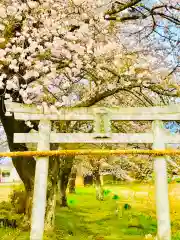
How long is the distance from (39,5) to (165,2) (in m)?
3.12

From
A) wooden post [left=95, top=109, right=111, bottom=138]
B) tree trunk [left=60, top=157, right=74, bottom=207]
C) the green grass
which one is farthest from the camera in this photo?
tree trunk [left=60, top=157, right=74, bottom=207]

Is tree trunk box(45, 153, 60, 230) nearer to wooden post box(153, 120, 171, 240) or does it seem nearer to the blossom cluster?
the blossom cluster

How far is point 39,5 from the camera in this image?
26.9ft

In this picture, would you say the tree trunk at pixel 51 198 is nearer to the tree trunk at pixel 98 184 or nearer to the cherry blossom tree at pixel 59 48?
the cherry blossom tree at pixel 59 48

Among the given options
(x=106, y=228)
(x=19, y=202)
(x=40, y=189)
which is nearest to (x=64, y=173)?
(x=106, y=228)

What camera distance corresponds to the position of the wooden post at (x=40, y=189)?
21.5 feet

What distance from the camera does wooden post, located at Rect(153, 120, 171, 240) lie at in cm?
643

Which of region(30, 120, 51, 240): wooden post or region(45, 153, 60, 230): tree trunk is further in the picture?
region(45, 153, 60, 230): tree trunk

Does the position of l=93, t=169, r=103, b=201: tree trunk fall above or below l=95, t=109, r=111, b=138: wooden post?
below

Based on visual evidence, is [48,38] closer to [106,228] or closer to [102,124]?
[102,124]

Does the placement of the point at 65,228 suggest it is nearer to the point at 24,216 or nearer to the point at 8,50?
the point at 24,216

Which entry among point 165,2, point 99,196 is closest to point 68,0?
point 165,2

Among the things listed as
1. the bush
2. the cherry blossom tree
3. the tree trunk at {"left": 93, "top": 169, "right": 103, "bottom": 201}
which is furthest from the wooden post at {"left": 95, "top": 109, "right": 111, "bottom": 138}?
the tree trunk at {"left": 93, "top": 169, "right": 103, "bottom": 201}

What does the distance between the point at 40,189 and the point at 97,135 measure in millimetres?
1260
